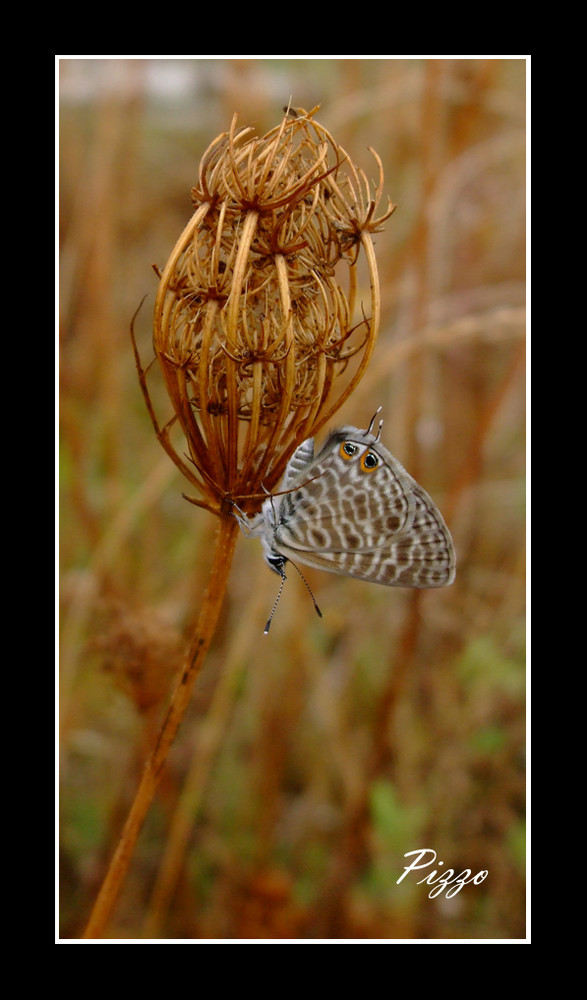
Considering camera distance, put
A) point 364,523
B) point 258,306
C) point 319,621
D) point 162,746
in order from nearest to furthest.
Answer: point 162,746 → point 258,306 → point 364,523 → point 319,621

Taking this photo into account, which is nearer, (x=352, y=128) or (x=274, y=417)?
(x=274, y=417)

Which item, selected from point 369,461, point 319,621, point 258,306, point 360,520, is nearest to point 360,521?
point 360,520

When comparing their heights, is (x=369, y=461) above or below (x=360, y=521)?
above

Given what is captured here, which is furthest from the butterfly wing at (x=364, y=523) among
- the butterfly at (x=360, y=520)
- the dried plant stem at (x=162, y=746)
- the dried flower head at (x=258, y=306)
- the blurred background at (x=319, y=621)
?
the blurred background at (x=319, y=621)

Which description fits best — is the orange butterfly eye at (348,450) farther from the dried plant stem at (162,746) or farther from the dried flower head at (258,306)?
the dried plant stem at (162,746)

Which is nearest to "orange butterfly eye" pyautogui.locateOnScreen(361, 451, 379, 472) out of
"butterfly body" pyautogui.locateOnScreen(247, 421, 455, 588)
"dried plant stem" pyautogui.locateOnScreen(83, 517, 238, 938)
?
"butterfly body" pyautogui.locateOnScreen(247, 421, 455, 588)

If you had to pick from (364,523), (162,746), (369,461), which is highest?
(369,461)

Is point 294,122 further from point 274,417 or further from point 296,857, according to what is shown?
point 296,857

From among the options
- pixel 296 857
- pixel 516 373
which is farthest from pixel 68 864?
pixel 516 373

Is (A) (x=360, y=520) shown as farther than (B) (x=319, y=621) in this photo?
No

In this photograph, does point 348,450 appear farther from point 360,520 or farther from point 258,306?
point 258,306
